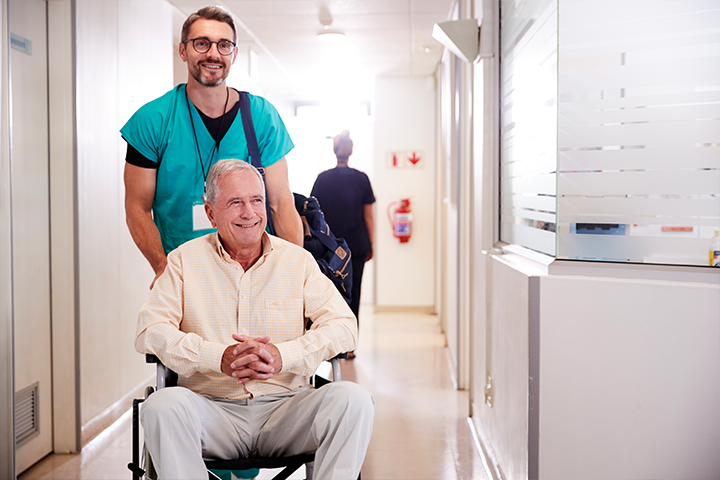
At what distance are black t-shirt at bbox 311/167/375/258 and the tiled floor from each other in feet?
3.15

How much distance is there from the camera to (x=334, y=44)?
18.3 feet

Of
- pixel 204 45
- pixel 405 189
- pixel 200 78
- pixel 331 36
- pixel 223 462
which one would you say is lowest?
pixel 223 462

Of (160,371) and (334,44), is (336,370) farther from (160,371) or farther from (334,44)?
(334,44)

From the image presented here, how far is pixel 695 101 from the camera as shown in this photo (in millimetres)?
1673

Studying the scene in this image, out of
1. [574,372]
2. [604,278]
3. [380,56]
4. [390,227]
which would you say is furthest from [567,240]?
[390,227]

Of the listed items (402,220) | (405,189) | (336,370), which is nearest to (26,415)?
(336,370)

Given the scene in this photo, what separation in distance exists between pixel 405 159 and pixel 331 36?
2249mm

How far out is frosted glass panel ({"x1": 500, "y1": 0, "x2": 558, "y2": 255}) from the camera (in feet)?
6.87

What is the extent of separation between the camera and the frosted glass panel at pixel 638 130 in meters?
1.67

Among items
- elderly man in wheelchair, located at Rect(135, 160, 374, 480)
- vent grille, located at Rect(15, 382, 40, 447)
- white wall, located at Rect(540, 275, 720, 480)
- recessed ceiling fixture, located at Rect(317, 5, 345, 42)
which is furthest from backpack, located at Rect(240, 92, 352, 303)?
recessed ceiling fixture, located at Rect(317, 5, 345, 42)

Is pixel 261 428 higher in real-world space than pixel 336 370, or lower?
lower

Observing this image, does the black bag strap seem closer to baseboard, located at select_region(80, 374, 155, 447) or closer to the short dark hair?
the short dark hair

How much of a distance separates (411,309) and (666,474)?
5571 mm

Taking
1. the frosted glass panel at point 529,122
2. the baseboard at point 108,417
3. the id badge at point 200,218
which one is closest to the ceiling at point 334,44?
the frosted glass panel at point 529,122
